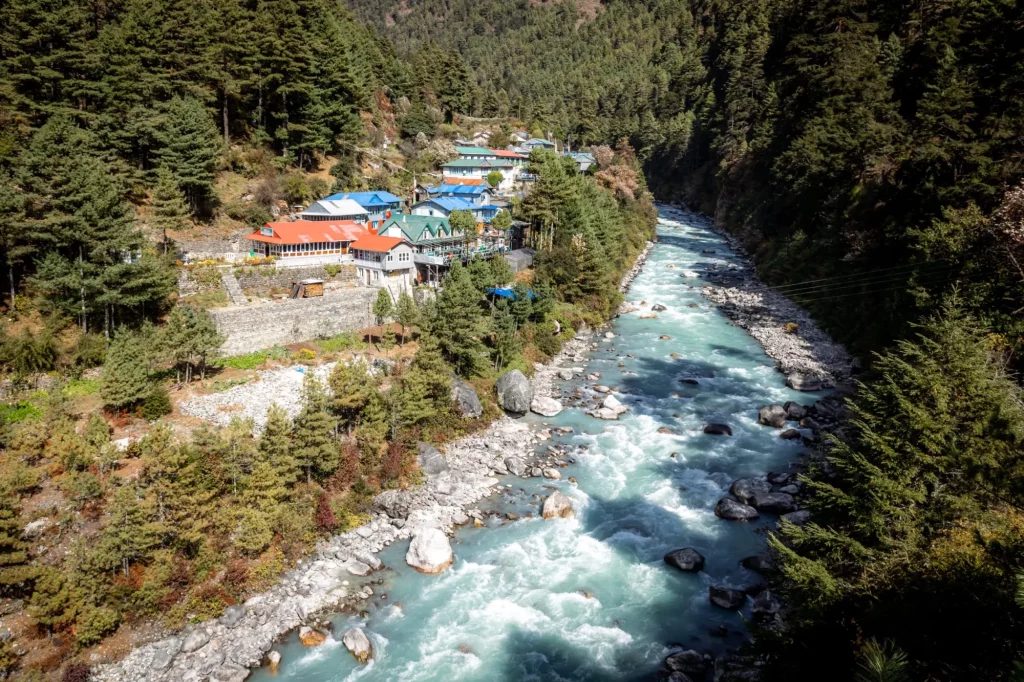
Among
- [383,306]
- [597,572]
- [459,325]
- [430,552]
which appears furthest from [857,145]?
[430,552]

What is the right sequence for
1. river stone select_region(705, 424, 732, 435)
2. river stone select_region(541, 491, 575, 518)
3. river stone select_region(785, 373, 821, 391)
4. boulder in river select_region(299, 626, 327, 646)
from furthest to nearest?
river stone select_region(785, 373, 821, 391), river stone select_region(705, 424, 732, 435), river stone select_region(541, 491, 575, 518), boulder in river select_region(299, 626, 327, 646)

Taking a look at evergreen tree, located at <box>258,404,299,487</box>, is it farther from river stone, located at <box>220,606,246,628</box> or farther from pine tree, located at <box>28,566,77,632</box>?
pine tree, located at <box>28,566,77,632</box>

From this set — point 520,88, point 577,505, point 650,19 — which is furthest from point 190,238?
point 650,19

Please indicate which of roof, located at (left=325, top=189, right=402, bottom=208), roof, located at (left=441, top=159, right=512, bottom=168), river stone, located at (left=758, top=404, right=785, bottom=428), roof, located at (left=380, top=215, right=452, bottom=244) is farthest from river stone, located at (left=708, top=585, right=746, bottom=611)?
roof, located at (left=441, top=159, right=512, bottom=168)

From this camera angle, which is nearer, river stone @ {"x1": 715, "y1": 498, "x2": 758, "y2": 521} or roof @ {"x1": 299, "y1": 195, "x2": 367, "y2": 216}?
river stone @ {"x1": 715, "y1": 498, "x2": 758, "y2": 521}

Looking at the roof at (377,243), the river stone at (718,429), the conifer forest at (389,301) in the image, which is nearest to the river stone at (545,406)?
the conifer forest at (389,301)

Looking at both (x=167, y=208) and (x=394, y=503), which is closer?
(x=394, y=503)

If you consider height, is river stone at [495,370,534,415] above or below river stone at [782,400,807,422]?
below

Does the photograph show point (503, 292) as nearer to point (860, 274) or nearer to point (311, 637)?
point (311, 637)
